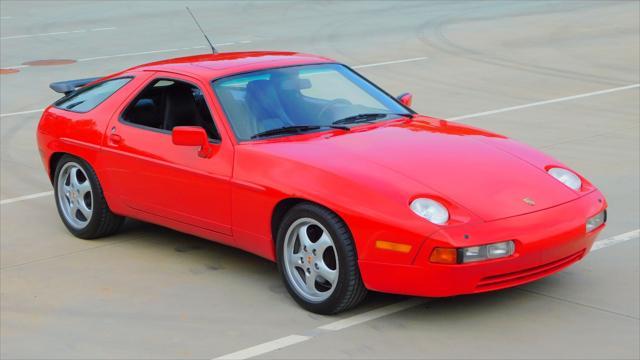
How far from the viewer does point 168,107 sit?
7.68 meters

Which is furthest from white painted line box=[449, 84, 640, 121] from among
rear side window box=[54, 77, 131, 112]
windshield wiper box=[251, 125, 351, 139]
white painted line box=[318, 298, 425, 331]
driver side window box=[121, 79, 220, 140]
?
white painted line box=[318, 298, 425, 331]

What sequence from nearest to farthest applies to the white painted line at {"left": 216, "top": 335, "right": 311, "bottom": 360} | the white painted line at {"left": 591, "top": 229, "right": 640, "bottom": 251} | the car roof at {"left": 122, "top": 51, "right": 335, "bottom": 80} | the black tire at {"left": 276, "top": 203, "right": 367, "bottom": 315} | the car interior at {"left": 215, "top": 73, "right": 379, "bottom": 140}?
the white painted line at {"left": 216, "top": 335, "right": 311, "bottom": 360}
the black tire at {"left": 276, "top": 203, "right": 367, "bottom": 315}
the car interior at {"left": 215, "top": 73, "right": 379, "bottom": 140}
the car roof at {"left": 122, "top": 51, "right": 335, "bottom": 80}
the white painted line at {"left": 591, "top": 229, "right": 640, "bottom": 251}

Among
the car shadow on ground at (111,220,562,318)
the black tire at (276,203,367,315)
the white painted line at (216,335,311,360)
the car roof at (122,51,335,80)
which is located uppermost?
the car roof at (122,51,335,80)

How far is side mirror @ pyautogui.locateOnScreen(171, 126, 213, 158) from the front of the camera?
695 cm

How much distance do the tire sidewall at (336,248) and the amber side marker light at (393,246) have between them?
0.67 feet

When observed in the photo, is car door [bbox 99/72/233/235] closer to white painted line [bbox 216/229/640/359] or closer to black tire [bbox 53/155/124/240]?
black tire [bbox 53/155/124/240]

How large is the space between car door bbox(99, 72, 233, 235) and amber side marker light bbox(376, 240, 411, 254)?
48.3 inches

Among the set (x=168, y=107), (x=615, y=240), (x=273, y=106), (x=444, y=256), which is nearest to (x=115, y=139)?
(x=168, y=107)

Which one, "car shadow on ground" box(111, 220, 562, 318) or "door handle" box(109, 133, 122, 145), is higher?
"door handle" box(109, 133, 122, 145)

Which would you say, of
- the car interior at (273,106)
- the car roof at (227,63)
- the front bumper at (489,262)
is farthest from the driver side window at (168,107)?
the front bumper at (489,262)

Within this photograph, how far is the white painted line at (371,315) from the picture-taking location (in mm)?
6168

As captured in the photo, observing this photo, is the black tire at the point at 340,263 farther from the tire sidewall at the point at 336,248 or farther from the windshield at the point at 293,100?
the windshield at the point at 293,100

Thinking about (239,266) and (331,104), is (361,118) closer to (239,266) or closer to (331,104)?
(331,104)

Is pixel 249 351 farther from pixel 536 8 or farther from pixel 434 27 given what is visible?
pixel 536 8
